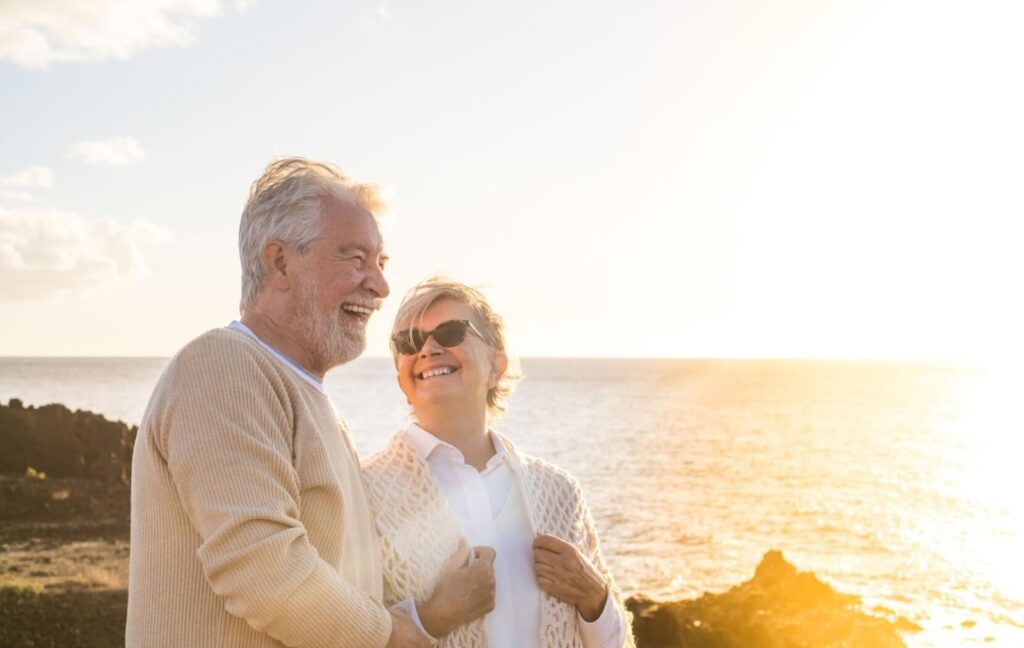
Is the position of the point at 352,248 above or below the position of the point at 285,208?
below

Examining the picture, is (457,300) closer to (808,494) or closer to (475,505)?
(475,505)

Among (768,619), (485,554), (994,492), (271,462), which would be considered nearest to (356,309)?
(271,462)

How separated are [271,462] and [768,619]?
9.35 metres

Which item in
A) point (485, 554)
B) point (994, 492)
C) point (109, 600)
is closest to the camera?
point (485, 554)

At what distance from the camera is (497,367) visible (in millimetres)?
4375

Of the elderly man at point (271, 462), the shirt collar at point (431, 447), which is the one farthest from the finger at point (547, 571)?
the elderly man at point (271, 462)

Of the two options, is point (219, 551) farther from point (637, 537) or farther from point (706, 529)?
point (706, 529)

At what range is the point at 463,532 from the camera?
151 inches

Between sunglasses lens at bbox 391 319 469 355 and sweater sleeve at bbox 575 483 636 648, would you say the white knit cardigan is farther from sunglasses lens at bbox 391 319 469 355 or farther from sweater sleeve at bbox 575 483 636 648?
sunglasses lens at bbox 391 319 469 355

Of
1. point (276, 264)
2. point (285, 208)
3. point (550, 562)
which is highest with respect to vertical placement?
point (285, 208)

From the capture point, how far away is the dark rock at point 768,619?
985 cm

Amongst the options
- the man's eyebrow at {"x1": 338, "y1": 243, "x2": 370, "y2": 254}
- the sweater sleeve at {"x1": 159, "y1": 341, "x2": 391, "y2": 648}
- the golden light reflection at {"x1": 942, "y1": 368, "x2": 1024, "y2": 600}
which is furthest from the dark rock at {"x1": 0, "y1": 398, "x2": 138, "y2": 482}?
the sweater sleeve at {"x1": 159, "y1": 341, "x2": 391, "y2": 648}

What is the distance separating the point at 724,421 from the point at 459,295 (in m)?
Result: 69.0

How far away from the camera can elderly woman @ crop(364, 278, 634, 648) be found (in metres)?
3.73
